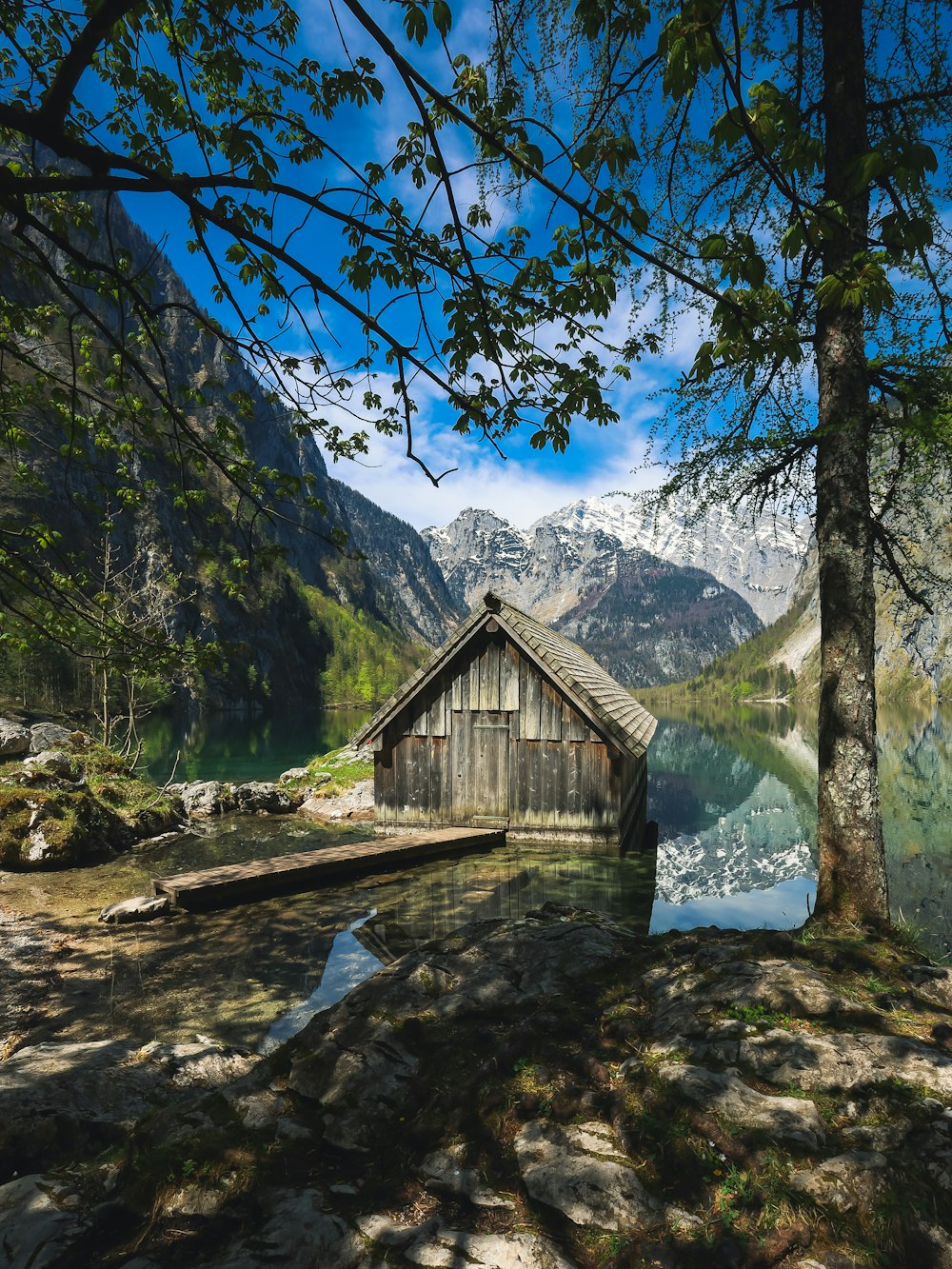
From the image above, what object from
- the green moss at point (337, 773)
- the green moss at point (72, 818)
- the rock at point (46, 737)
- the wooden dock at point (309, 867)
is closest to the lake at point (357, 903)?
the wooden dock at point (309, 867)

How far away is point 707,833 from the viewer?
86.7 ft

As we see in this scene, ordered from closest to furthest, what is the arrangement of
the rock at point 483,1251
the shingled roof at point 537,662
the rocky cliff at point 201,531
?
the rock at point 483,1251 < the rocky cliff at point 201,531 < the shingled roof at point 537,662

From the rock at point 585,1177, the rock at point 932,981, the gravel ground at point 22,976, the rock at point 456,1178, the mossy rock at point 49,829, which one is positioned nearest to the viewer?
the rock at point 585,1177

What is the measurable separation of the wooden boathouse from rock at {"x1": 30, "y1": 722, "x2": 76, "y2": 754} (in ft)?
40.8

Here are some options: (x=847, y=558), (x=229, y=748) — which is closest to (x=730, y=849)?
(x=847, y=558)

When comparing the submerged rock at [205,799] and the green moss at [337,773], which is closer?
the submerged rock at [205,799]

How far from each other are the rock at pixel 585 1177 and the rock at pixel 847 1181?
61cm

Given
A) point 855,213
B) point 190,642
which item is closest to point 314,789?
point 190,642

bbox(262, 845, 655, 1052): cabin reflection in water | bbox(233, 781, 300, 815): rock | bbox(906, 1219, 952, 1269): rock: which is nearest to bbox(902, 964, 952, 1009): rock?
bbox(906, 1219, 952, 1269): rock

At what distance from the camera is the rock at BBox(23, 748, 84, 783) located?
13828 mm

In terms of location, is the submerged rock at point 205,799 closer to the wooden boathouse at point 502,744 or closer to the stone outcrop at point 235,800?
the stone outcrop at point 235,800

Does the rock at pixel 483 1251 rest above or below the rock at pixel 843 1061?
below

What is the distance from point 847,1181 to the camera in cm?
247

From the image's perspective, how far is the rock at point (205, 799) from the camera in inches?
752
